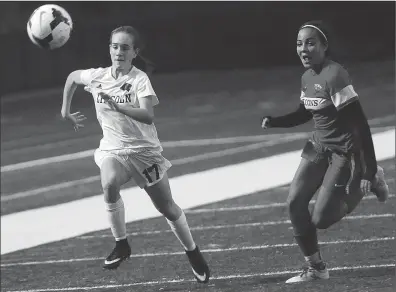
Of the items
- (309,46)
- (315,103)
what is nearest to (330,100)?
(315,103)

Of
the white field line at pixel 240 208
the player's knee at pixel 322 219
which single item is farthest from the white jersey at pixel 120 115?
the white field line at pixel 240 208

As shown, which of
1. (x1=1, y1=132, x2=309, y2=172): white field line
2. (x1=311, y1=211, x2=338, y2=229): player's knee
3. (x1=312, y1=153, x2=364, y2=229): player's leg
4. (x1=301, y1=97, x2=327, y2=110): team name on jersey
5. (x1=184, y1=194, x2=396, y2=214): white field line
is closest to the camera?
(x1=301, y1=97, x2=327, y2=110): team name on jersey

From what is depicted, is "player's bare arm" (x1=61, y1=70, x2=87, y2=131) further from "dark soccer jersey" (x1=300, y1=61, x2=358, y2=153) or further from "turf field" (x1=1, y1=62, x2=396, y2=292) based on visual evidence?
"turf field" (x1=1, y1=62, x2=396, y2=292)

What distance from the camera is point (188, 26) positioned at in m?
29.1

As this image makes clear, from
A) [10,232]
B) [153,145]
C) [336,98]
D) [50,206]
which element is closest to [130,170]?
[153,145]

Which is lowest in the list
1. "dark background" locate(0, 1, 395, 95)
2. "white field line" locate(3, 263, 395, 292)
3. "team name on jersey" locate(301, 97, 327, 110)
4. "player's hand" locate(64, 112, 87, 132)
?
"white field line" locate(3, 263, 395, 292)

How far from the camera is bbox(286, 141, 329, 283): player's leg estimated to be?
790 cm

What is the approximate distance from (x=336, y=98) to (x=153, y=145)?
1354mm

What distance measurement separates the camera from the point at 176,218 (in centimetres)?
817

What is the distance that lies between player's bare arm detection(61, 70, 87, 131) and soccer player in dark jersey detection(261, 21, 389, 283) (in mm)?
1268

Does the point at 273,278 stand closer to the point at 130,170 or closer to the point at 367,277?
the point at 367,277

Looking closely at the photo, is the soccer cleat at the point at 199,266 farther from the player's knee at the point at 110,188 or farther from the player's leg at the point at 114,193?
the player's knee at the point at 110,188

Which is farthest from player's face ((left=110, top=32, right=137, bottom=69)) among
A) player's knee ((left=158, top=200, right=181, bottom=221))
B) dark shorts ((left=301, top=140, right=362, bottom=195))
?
dark shorts ((left=301, top=140, right=362, bottom=195))

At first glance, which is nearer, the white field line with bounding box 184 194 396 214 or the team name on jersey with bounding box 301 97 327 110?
the team name on jersey with bounding box 301 97 327 110
